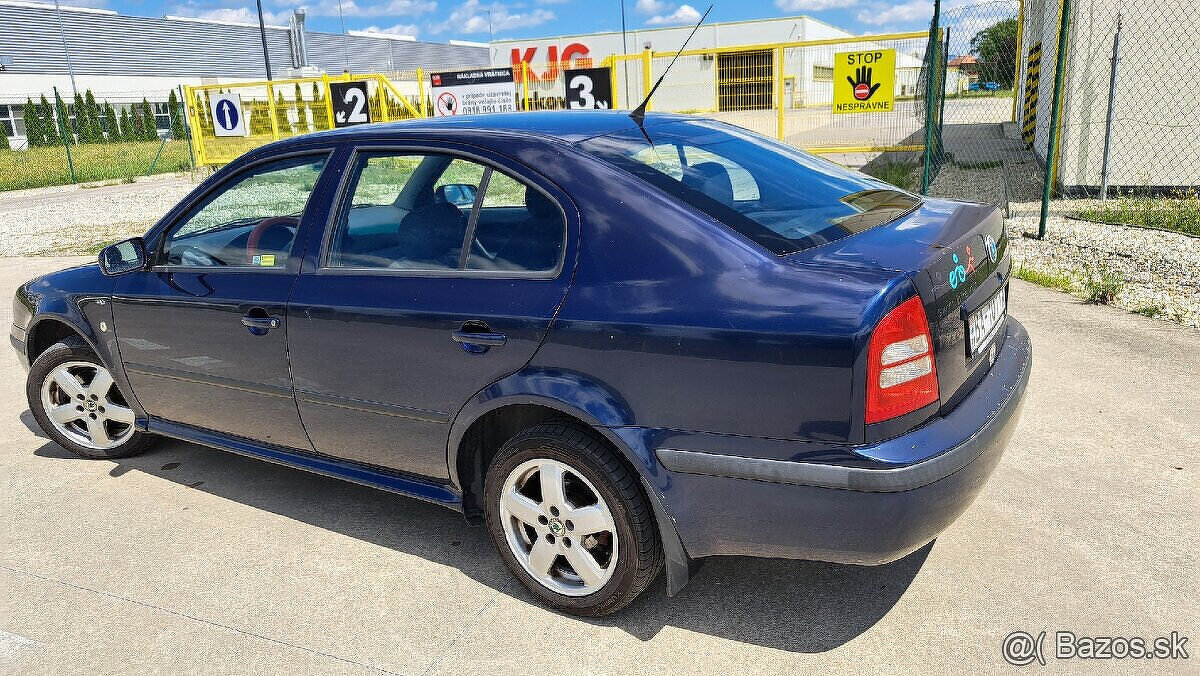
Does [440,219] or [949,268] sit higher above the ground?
[440,219]

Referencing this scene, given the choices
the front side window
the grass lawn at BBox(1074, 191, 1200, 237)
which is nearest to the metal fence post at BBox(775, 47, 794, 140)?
the grass lawn at BBox(1074, 191, 1200, 237)

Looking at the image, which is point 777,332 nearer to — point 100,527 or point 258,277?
point 258,277

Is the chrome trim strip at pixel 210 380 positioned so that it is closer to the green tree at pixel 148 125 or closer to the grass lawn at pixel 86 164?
the grass lawn at pixel 86 164

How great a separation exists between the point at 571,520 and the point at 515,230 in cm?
97

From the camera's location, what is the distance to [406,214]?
3.41 m

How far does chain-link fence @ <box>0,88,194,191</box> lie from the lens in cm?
2827

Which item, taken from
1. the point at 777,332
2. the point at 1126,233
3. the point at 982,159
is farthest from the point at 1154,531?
the point at 982,159

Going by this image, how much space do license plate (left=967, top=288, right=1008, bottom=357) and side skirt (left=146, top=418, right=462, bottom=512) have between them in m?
1.79

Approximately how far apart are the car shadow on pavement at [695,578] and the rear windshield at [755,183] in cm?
121

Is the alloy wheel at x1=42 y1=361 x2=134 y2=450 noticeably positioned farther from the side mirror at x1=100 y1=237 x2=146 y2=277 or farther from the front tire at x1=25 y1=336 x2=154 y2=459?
the side mirror at x1=100 y1=237 x2=146 y2=277

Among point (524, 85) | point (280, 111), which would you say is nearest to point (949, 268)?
point (524, 85)

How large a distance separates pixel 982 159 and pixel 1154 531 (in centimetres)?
1250

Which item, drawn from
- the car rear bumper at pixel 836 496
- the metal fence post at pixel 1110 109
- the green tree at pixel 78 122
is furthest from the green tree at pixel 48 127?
the car rear bumper at pixel 836 496

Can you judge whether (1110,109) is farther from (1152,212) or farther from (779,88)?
(779,88)
